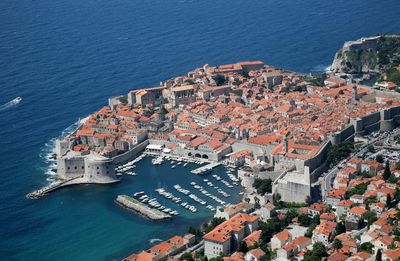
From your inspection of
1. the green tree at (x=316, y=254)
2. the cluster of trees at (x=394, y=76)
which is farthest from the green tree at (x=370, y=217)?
the cluster of trees at (x=394, y=76)

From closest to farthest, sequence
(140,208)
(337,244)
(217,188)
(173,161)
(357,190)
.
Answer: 1. (337,244)
2. (357,190)
3. (140,208)
4. (217,188)
5. (173,161)

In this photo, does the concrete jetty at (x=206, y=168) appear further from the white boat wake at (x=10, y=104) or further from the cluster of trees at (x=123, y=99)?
the white boat wake at (x=10, y=104)

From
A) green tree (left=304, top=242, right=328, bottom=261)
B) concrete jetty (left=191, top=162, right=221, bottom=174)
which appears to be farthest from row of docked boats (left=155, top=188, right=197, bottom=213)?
green tree (left=304, top=242, right=328, bottom=261)

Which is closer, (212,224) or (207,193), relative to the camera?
(212,224)

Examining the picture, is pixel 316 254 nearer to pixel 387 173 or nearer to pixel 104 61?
pixel 387 173

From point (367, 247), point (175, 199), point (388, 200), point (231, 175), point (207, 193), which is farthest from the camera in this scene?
point (231, 175)

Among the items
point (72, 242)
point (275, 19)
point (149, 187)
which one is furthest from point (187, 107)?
point (275, 19)

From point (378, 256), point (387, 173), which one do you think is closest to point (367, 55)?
point (387, 173)
